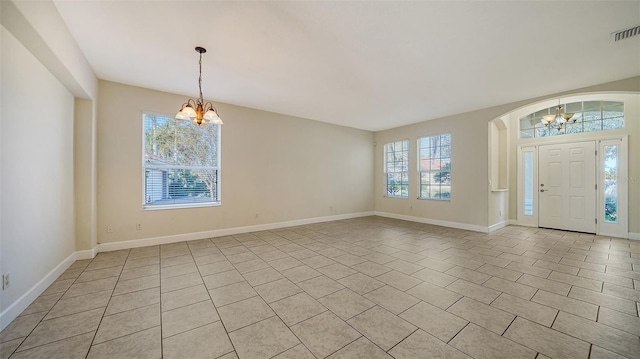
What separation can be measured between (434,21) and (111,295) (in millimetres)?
4309

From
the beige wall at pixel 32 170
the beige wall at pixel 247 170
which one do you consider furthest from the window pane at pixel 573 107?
the beige wall at pixel 32 170

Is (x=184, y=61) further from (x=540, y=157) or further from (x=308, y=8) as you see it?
(x=540, y=157)

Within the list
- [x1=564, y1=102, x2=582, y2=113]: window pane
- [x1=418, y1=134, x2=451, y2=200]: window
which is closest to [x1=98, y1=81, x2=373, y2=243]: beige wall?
[x1=418, y1=134, x2=451, y2=200]: window

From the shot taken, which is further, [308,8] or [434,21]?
[434,21]

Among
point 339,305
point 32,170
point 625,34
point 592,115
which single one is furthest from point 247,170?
point 592,115

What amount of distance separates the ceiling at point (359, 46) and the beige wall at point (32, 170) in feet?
2.21

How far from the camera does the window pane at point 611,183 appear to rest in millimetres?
4629

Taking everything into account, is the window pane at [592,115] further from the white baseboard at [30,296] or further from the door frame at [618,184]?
the white baseboard at [30,296]

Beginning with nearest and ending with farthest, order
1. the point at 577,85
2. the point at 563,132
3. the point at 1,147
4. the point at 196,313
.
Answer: the point at 1,147, the point at 196,313, the point at 577,85, the point at 563,132

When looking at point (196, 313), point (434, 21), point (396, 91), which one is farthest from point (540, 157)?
point (196, 313)

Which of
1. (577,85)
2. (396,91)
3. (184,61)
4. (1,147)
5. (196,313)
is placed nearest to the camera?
(1,147)

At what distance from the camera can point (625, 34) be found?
251 cm

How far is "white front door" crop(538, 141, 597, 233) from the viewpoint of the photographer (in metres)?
4.91

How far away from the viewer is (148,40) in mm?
2676
